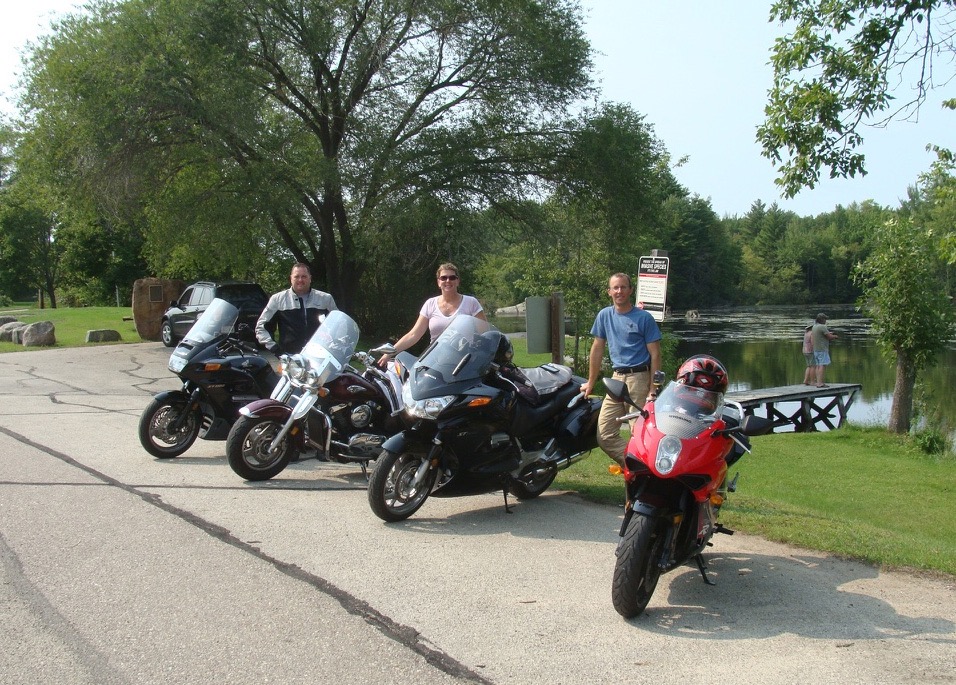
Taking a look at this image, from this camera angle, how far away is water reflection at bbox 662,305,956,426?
2539 cm

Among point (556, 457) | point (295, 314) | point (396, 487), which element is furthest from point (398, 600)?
point (295, 314)

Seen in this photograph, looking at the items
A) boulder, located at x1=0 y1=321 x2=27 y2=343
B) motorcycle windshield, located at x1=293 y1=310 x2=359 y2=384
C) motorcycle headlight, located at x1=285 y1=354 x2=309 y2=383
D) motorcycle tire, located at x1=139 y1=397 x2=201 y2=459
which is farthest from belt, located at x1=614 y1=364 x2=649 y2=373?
boulder, located at x1=0 y1=321 x2=27 y2=343

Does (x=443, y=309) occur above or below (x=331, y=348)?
above

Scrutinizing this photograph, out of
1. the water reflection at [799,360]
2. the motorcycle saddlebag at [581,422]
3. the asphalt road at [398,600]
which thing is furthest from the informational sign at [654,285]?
the water reflection at [799,360]

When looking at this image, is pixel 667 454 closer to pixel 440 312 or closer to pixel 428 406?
pixel 428 406

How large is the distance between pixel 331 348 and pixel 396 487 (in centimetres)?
174

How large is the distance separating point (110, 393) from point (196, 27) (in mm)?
10022

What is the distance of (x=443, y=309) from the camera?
316 inches

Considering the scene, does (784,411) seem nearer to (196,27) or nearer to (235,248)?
(235,248)

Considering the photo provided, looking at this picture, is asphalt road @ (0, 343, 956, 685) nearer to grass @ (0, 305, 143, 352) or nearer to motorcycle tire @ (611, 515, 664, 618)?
motorcycle tire @ (611, 515, 664, 618)

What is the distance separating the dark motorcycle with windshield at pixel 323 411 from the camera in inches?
285

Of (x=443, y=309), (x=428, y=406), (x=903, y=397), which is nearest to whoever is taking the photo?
(x=428, y=406)

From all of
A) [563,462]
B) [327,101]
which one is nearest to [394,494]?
[563,462]

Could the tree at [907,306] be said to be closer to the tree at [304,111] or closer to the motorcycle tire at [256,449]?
the tree at [304,111]
